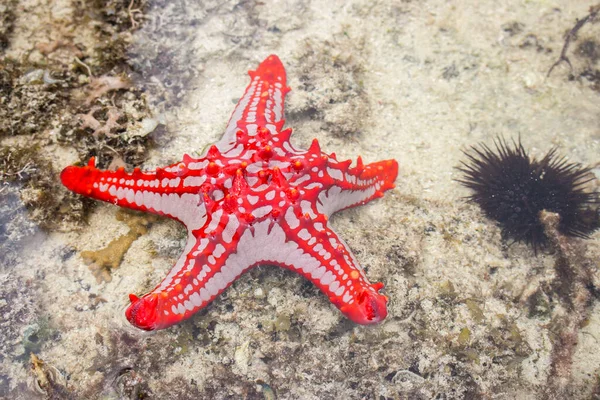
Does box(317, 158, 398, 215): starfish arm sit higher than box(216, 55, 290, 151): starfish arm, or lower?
lower

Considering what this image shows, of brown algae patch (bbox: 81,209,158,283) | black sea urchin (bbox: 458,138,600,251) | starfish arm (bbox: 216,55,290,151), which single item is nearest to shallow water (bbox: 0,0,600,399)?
brown algae patch (bbox: 81,209,158,283)

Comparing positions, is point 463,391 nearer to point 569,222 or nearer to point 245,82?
point 569,222

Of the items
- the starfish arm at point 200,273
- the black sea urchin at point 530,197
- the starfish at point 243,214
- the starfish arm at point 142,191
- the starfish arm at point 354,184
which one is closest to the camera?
the starfish arm at point 200,273

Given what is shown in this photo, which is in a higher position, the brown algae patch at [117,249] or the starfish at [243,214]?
the starfish at [243,214]

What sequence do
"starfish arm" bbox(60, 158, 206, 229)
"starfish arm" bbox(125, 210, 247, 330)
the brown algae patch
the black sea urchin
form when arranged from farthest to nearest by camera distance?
the black sea urchin
the brown algae patch
"starfish arm" bbox(60, 158, 206, 229)
"starfish arm" bbox(125, 210, 247, 330)

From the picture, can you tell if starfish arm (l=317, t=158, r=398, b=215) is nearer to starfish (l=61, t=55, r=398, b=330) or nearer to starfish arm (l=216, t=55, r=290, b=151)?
starfish (l=61, t=55, r=398, b=330)

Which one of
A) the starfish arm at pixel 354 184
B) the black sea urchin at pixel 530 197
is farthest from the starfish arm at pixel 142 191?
the black sea urchin at pixel 530 197

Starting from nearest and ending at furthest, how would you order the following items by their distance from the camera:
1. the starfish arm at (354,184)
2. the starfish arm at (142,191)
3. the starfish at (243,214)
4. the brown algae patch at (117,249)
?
the starfish at (243,214), the starfish arm at (142,191), the starfish arm at (354,184), the brown algae patch at (117,249)

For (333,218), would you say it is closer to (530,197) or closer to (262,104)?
(262,104)

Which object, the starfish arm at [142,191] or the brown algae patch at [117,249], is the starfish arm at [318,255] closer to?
the starfish arm at [142,191]
